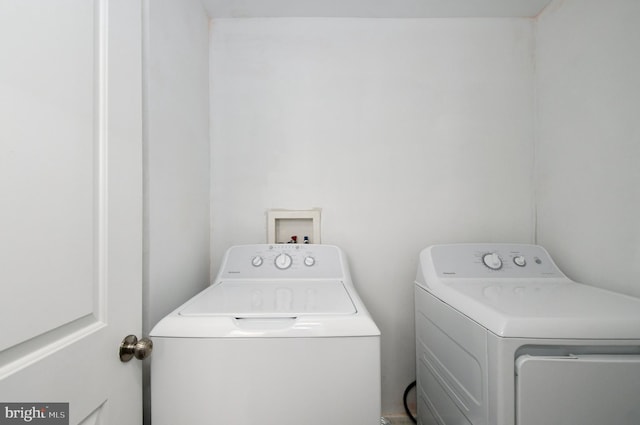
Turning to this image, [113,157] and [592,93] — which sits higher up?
[592,93]

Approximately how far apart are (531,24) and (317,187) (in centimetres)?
142

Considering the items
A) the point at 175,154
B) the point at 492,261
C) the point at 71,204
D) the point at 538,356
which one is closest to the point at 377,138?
the point at 492,261

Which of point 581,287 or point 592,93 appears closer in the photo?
point 581,287

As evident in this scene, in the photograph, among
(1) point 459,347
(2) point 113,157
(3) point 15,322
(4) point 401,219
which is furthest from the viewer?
(4) point 401,219

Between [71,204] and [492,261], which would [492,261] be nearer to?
[492,261]

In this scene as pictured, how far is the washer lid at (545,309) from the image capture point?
0.67 m

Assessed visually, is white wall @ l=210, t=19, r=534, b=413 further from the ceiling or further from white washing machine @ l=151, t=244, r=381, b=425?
white washing machine @ l=151, t=244, r=381, b=425

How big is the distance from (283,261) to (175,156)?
602 millimetres

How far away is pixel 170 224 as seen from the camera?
987 millimetres

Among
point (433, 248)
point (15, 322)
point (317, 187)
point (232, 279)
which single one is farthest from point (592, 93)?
point (15, 322)

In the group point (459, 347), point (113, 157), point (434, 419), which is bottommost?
point (434, 419)

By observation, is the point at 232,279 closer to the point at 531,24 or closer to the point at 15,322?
the point at 15,322

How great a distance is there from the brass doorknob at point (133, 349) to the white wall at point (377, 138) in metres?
0.76

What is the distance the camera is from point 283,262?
3.89 ft
